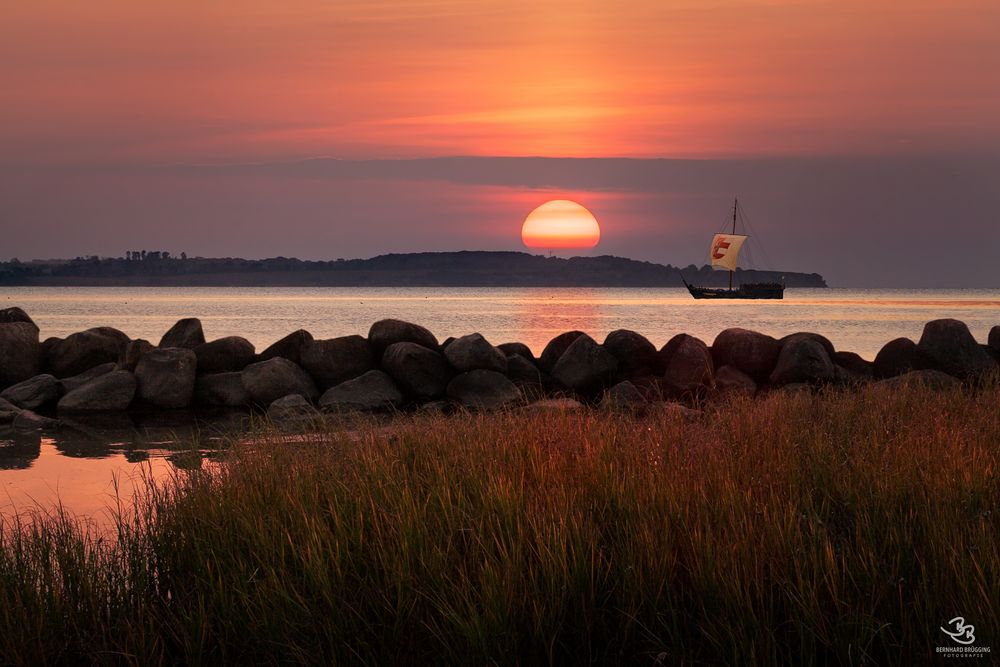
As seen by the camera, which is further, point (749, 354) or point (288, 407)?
point (749, 354)

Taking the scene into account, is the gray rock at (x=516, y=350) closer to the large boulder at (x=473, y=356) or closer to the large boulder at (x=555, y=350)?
the large boulder at (x=555, y=350)

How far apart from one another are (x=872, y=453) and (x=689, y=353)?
9474 millimetres

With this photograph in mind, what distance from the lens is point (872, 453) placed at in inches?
282

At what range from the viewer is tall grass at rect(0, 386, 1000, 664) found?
15.3ft

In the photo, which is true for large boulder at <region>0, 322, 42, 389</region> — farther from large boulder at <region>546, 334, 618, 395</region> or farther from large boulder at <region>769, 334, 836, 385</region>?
large boulder at <region>769, 334, 836, 385</region>

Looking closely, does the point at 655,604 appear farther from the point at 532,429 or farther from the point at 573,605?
the point at 532,429

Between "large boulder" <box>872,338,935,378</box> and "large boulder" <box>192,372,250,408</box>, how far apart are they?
1154cm

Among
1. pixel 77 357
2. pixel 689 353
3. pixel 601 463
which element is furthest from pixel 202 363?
pixel 601 463

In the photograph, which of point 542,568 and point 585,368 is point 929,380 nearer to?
point 585,368

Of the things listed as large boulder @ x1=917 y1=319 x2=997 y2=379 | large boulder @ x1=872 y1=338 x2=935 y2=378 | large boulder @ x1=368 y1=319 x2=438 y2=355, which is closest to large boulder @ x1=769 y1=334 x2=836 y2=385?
large boulder @ x1=872 y1=338 x2=935 y2=378

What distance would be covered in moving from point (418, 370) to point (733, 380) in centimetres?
541

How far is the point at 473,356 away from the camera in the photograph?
1648cm

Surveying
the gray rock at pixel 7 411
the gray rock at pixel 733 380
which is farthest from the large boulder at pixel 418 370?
the gray rock at pixel 7 411

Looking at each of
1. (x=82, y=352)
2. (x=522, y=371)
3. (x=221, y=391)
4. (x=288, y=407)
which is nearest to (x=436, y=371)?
(x=522, y=371)
